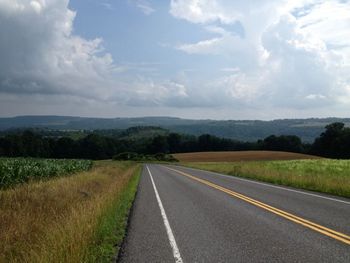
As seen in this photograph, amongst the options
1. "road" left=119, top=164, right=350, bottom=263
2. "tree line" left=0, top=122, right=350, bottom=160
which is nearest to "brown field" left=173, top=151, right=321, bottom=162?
"tree line" left=0, top=122, right=350, bottom=160

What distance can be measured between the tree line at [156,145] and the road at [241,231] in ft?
323

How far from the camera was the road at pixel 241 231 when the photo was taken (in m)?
7.81

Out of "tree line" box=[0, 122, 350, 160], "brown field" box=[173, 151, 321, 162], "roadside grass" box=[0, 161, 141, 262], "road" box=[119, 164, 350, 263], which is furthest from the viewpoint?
"tree line" box=[0, 122, 350, 160]

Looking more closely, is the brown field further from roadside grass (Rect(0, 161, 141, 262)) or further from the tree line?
roadside grass (Rect(0, 161, 141, 262))

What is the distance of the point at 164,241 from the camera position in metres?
9.26

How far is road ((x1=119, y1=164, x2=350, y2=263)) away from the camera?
7809 millimetres

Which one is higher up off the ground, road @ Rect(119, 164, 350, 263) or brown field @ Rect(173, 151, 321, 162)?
road @ Rect(119, 164, 350, 263)

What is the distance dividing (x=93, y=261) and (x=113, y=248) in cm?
142

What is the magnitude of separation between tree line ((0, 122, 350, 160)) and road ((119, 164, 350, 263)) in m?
98.3

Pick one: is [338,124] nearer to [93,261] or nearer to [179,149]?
[179,149]

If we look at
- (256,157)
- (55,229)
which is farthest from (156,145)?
(55,229)

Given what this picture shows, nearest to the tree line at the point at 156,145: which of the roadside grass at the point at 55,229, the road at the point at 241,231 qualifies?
the road at the point at 241,231

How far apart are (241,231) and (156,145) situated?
13824cm

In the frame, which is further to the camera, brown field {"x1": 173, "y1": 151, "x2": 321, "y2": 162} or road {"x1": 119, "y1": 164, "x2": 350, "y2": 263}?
brown field {"x1": 173, "y1": 151, "x2": 321, "y2": 162}
